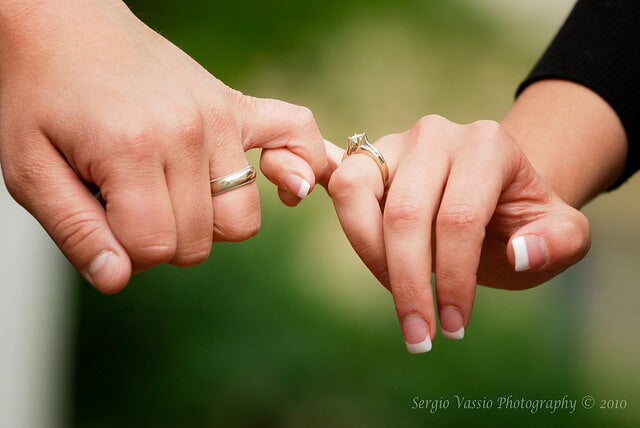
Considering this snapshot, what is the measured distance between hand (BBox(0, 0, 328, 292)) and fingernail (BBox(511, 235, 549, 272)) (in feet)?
1.55

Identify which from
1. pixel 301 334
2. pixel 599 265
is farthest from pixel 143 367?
pixel 599 265

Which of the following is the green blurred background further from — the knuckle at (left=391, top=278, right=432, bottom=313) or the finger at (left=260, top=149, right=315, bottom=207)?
the knuckle at (left=391, top=278, right=432, bottom=313)

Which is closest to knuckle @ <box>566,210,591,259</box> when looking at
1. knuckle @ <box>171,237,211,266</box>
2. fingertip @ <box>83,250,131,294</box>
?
knuckle @ <box>171,237,211,266</box>

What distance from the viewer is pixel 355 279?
444cm

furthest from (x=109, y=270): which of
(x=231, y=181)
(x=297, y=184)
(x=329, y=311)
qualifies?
(x=329, y=311)

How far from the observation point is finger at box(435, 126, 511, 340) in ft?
3.89

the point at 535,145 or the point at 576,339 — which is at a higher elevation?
the point at 535,145

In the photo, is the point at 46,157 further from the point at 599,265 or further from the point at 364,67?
the point at 599,265

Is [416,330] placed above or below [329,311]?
above

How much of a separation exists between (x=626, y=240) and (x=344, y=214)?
176 inches

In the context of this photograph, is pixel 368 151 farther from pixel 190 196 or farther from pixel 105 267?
pixel 105 267

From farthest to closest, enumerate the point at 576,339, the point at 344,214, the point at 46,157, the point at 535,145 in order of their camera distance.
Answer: the point at 576,339 < the point at 535,145 < the point at 344,214 < the point at 46,157

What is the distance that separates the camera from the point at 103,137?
1.04 m

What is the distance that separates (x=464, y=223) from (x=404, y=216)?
0.30 ft
